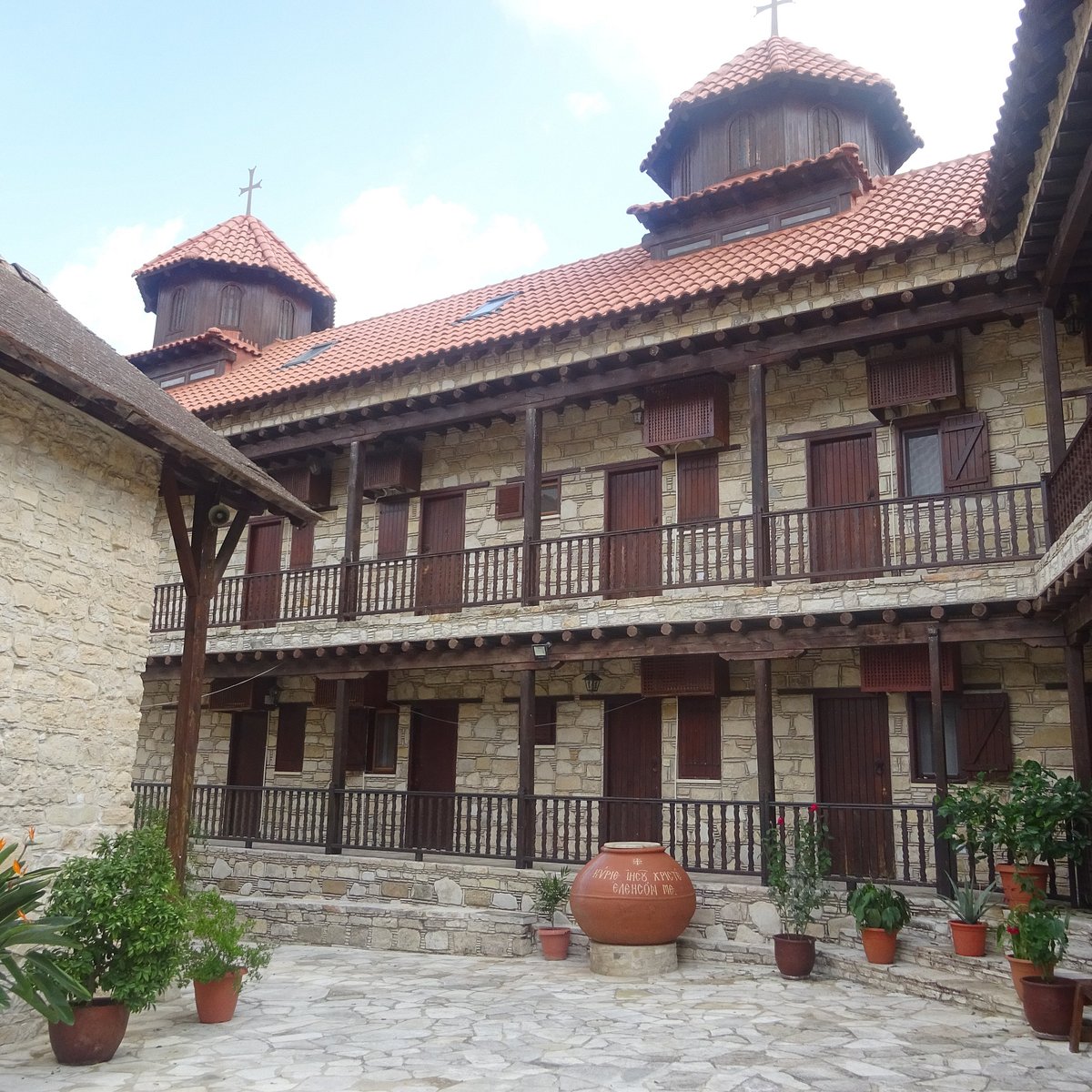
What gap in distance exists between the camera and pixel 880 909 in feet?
28.9

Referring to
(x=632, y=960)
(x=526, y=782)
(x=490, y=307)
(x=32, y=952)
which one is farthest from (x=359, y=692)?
(x=32, y=952)

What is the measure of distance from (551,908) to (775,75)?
11.9 metres

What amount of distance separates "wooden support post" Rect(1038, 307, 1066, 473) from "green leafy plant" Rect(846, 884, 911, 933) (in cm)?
404

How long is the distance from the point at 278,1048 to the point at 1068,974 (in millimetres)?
5424

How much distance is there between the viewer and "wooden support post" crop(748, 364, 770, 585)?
10844mm

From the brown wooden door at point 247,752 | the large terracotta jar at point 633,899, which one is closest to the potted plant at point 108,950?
the large terracotta jar at point 633,899

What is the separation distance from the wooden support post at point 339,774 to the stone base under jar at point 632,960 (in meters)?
4.45

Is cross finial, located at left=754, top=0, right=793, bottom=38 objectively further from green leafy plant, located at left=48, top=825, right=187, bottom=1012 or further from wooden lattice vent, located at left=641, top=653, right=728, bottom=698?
green leafy plant, located at left=48, top=825, right=187, bottom=1012

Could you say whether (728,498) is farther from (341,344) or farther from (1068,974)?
(341,344)

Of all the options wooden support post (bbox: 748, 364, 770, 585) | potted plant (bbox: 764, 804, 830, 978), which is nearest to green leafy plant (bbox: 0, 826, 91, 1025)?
potted plant (bbox: 764, 804, 830, 978)

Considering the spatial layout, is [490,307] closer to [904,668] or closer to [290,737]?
[290,737]

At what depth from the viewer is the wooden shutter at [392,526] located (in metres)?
15.0

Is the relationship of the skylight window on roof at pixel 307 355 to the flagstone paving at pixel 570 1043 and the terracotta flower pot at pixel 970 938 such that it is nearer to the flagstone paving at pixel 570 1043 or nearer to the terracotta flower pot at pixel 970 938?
the flagstone paving at pixel 570 1043

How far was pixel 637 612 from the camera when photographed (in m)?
11.4
